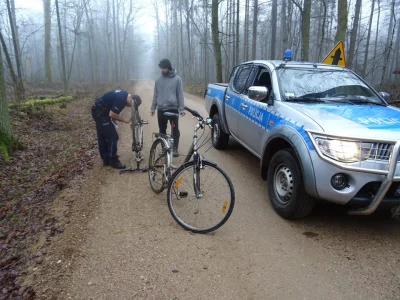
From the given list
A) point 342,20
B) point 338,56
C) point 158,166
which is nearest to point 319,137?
point 158,166

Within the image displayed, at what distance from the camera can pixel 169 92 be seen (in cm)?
607

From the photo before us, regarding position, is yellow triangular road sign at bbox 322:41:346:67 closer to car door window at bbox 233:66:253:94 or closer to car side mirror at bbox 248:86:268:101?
car door window at bbox 233:66:253:94

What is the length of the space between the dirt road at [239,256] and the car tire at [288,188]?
0.62 ft

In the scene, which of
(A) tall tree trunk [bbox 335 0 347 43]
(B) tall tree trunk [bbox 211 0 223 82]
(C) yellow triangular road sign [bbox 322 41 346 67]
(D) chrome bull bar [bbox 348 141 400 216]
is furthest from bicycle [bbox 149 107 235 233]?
(B) tall tree trunk [bbox 211 0 223 82]

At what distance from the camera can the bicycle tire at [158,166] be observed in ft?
14.7

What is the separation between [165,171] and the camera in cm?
441

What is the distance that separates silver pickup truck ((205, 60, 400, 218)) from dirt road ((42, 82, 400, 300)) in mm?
434

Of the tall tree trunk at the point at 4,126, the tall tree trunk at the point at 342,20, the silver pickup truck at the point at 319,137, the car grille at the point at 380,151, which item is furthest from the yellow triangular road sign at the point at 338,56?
the tall tree trunk at the point at 4,126

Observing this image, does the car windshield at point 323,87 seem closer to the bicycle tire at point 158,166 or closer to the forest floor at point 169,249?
the forest floor at point 169,249

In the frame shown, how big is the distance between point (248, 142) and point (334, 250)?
2.41 metres

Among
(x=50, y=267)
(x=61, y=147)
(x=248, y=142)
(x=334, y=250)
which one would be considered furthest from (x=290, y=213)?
(x=61, y=147)

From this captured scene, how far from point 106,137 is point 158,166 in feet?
5.41

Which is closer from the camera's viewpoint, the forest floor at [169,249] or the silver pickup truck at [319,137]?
the forest floor at [169,249]

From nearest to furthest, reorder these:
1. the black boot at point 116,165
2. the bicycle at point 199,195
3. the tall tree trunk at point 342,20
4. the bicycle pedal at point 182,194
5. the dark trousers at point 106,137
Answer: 1. the bicycle at point 199,195
2. the bicycle pedal at point 182,194
3. the dark trousers at point 106,137
4. the black boot at point 116,165
5. the tall tree trunk at point 342,20
